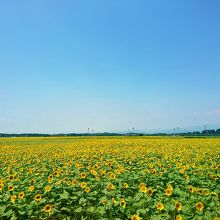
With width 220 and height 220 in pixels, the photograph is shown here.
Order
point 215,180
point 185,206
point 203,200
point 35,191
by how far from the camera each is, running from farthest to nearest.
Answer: point 215,180, point 35,191, point 203,200, point 185,206

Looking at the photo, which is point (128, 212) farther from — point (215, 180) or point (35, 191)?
point (215, 180)

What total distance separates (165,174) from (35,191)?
4.10 meters

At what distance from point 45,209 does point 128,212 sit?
1.69m

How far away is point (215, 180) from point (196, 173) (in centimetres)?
74

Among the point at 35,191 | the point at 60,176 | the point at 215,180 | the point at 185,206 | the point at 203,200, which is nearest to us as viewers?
the point at 185,206

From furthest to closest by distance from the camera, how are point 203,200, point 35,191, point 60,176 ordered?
point 60,176 < point 35,191 < point 203,200

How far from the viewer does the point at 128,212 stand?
5441 millimetres

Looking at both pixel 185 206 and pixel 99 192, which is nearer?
pixel 185 206

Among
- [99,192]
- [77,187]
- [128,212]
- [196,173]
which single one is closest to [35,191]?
[77,187]

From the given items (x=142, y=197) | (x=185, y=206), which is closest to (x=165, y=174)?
(x=142, y=197)

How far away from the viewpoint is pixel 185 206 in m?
5.41

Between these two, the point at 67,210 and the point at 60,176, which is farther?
the point at 60,176

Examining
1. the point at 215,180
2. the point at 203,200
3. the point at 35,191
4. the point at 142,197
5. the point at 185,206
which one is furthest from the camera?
the point at 215,180

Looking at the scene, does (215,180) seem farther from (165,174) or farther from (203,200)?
(203,200)
